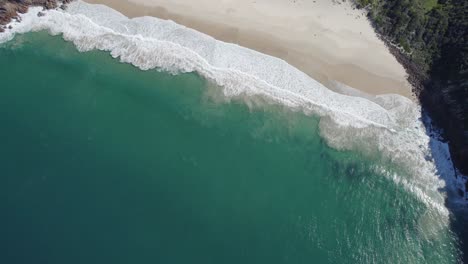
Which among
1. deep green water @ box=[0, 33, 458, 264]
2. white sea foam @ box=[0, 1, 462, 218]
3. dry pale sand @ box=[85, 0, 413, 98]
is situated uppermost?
dry pale sand @ box=[85, 0, 413, 98]

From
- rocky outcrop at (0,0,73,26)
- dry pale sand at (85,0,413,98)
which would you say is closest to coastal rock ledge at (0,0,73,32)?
rocky outcrop at (0,0,73,26)

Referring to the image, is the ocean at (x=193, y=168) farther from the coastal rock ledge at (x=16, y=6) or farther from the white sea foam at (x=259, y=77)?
the coastal rock ledge at (x=16, y=6)

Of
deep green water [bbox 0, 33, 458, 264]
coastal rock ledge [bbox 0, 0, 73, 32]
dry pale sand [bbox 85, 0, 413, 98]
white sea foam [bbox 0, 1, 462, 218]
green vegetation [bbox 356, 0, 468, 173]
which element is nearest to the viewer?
deep green water [bbox 0, 33, 458, 264]

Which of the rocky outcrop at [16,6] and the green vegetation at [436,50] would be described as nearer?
the green vegetation at [436,50]

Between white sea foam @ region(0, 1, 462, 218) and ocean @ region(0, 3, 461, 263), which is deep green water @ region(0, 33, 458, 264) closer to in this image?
ocean @ region(0, 3, 461, 263)

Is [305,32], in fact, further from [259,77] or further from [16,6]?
[16,6]

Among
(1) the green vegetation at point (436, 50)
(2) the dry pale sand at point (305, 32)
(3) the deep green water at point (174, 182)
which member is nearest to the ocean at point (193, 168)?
(3) the deep green water at point (174, 182)

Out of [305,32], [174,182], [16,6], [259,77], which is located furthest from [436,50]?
[16,6]
